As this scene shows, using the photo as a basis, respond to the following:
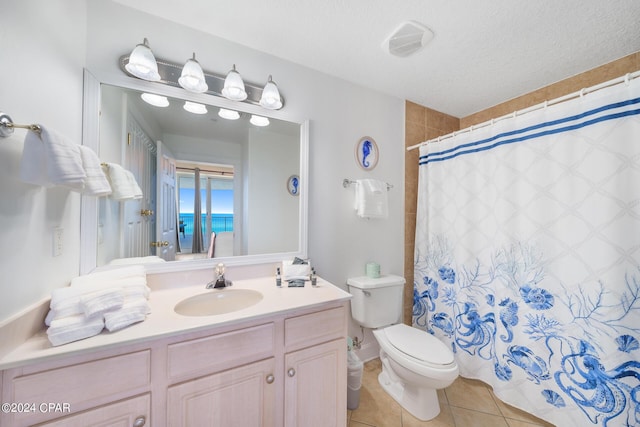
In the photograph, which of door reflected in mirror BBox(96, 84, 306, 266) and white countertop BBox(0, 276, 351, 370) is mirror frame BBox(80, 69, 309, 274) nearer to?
door reflected in mirror BBox(96, 84, 306, 266)

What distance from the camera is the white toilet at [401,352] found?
1.20 meters

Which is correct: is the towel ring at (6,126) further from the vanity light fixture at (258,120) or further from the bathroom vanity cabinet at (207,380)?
the vanity light fixture at (258,120)

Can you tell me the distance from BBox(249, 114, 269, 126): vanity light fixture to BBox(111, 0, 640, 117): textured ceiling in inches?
16.9

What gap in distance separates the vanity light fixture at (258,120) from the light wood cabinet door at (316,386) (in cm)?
130

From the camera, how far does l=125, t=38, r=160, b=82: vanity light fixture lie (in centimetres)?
102

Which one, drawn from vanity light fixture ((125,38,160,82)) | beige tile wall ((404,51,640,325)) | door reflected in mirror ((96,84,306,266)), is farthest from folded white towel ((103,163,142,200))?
beige tile wall ((404,51,640,325))

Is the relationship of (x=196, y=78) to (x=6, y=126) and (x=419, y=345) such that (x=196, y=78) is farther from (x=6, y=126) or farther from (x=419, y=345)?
(x=419, y=345)

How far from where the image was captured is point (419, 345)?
133 centimetres

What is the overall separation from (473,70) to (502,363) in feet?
6.59

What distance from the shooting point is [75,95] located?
0.95 metres

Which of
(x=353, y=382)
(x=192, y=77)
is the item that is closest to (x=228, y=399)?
(x=353, y=382)

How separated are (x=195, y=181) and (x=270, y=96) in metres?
0.68

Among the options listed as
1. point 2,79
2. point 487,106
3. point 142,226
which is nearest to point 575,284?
point 487,106

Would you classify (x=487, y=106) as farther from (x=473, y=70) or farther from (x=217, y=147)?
(x=217, y=147)
